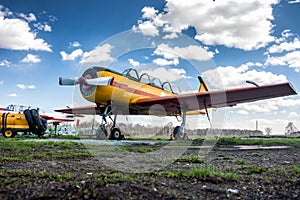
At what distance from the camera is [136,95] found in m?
14.9

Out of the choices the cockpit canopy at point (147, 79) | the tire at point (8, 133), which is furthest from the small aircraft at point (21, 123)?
the cockpit canopy at point (147, 79)

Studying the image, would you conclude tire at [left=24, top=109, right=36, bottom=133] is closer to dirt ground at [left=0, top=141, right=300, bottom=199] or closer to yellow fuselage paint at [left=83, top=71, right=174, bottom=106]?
yellow fuselage paint at [left=83, top=71, right=174, bottom=106]

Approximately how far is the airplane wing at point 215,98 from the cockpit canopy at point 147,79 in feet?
4.19

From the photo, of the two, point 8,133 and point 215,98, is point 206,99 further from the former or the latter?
point 8,133

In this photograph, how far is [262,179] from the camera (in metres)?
3.43

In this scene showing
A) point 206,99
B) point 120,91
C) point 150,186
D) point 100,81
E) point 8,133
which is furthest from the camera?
point 8,133

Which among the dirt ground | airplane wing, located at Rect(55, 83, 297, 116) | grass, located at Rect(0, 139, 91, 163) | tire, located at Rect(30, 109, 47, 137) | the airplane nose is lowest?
grass, located at Rect(0, 139, 91, 163)

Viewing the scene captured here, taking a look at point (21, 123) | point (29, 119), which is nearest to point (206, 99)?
point (29, 119)

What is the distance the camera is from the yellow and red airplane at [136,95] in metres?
13.0

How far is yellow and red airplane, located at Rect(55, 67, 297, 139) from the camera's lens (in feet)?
42.8

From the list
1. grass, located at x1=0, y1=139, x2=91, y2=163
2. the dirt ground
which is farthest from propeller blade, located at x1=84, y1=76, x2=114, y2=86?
the dirt ground

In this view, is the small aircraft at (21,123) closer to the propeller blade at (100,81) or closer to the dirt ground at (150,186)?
the propeller blade at (100,81)

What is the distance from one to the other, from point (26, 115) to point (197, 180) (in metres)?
16.2

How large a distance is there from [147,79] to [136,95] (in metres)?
1.40
